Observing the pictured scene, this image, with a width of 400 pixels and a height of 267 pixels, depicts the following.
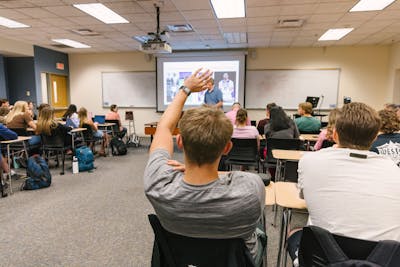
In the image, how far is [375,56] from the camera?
25.3 feet

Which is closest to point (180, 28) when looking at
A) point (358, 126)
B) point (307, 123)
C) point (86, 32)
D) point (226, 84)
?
point (86, 32)

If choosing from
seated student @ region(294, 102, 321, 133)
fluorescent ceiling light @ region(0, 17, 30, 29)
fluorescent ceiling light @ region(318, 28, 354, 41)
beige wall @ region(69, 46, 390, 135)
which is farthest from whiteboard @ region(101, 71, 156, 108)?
seated student @ region(294, 102, 321, 133)

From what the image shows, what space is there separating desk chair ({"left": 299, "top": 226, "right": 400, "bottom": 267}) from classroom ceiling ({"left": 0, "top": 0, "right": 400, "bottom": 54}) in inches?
168

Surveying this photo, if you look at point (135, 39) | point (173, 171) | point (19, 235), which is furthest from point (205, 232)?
point (135, 39)

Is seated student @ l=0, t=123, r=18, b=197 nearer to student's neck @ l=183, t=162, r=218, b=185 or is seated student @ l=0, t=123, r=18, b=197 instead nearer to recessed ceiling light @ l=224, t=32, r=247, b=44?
student's neck @ l=183, t=162, r=218, b=185

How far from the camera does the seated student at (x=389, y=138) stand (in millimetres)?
2029

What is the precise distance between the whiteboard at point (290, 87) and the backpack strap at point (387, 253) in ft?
25.2

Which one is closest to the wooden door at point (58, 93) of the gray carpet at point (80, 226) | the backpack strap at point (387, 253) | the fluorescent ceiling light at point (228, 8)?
the gray carpet at point (80, 226)

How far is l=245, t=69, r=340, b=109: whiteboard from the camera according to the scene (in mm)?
7977

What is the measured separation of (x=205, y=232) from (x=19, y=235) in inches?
96.8

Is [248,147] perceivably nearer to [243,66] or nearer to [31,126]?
[31,126]

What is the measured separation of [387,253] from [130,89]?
901 centimetres

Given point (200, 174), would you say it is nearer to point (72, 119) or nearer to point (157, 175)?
point (157, 175)

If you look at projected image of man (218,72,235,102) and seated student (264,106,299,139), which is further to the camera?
projected image of man (218,72,235,102)
